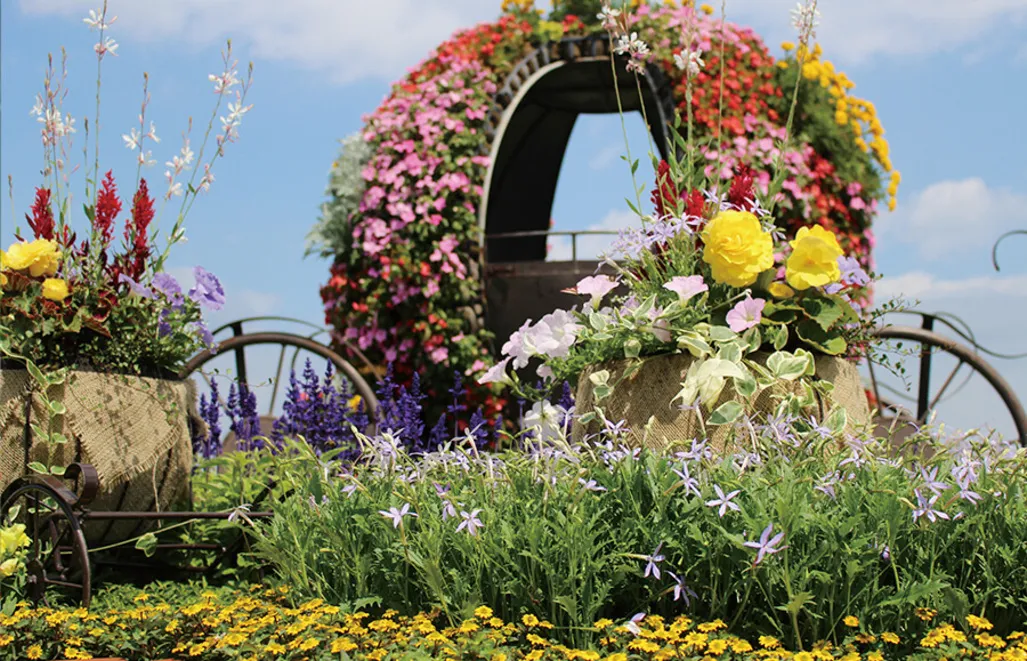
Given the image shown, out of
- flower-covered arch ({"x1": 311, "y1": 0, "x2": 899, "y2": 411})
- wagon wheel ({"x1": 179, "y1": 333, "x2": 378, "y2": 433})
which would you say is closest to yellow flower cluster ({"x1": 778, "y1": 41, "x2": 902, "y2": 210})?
flower-covered arch ({"x1": 311, "y1": 0, "x2": 899, "y2": 411})

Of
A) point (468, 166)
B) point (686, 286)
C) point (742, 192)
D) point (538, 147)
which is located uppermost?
point (538, 147)

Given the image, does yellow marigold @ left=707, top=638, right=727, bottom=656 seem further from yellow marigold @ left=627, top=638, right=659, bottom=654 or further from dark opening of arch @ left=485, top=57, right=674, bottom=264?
dark opening of arch @ left=485, top=57, right=674, bottom=264

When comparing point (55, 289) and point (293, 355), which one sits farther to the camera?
point (293, 355)

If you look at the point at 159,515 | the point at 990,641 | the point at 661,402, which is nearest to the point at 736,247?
the point at 661,402

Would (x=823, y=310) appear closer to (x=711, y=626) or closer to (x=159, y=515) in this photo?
(x=711, y=626)

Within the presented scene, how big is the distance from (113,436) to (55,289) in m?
0.51

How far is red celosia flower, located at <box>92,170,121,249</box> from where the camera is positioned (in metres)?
3.39

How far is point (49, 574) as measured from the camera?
3381 millimetres

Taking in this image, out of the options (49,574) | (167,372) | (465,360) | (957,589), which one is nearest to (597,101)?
(465,360)

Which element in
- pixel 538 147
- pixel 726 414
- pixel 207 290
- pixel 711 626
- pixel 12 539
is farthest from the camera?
pixel 538 147

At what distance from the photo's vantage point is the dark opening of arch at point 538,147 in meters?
7.24

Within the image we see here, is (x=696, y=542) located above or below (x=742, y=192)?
below

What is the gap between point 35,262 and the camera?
3.25 meters

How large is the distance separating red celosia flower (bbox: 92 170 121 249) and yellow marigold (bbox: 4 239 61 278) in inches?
7.1
